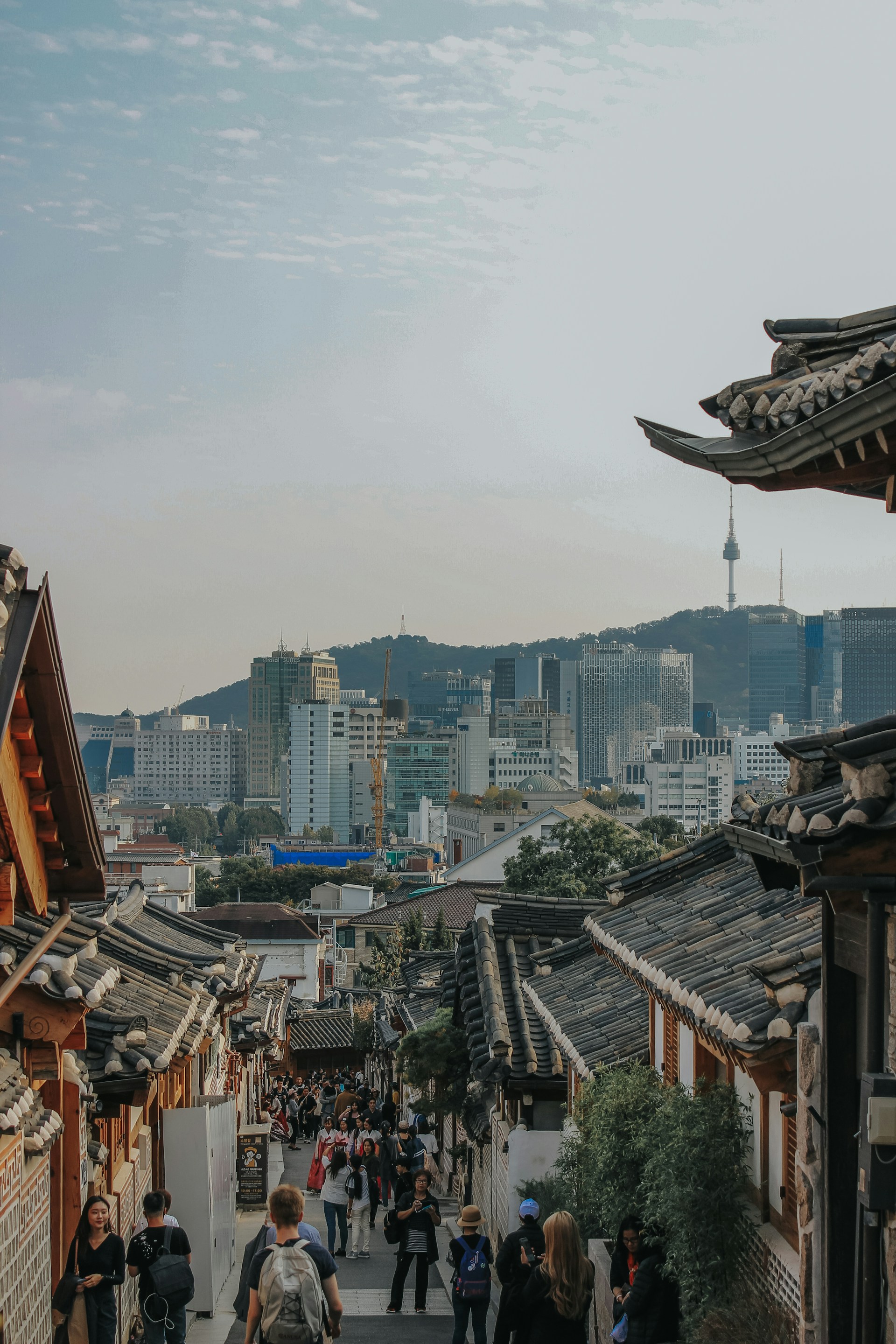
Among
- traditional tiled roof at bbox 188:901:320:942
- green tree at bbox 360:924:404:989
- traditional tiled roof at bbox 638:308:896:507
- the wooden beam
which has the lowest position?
traditional tiled roof at bbox 188:901:320:942

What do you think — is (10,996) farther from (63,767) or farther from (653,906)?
(653,906)

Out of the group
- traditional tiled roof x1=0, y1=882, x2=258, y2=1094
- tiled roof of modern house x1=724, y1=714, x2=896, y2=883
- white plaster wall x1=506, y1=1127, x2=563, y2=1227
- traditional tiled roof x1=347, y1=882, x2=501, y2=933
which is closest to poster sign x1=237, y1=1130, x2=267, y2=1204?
traditional tiled roof x1=0, y1=882, x2=258, y2=1094

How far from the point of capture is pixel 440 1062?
22859 millimetres

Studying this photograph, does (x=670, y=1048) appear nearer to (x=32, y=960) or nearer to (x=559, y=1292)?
(x=559, y=1292)

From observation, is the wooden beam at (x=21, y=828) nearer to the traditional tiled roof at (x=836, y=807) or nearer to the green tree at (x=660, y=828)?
the traditional tiled roof at (x=836, y=807)

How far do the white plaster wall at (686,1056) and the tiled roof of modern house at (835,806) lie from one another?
15.2 ft

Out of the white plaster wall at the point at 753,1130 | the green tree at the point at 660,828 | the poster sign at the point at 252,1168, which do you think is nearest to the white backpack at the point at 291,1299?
the white plaster wall at the point at 753,1130

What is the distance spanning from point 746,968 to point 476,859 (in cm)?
8095

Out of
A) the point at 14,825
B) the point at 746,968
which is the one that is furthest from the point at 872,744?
the point at 14,825

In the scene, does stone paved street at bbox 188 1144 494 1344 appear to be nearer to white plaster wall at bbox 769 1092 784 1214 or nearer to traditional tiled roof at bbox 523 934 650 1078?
traditional tiled roof at bbox 523 934 650 1078

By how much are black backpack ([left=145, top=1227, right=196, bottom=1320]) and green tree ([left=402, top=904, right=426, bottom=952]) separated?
168 ft

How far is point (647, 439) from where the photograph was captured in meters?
6.73

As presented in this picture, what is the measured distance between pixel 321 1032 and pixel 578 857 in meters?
17.6

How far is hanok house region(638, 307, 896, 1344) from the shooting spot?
5715 mm
